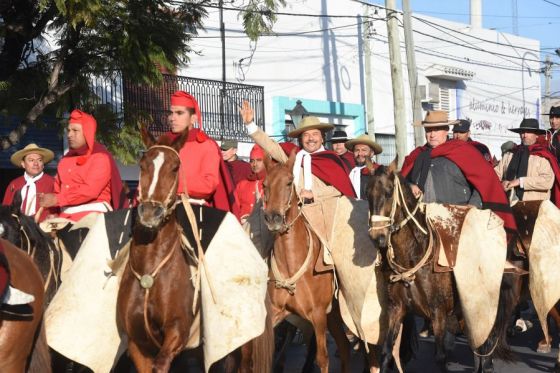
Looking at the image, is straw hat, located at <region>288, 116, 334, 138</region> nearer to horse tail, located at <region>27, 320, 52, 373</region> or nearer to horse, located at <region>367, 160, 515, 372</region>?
horse, located at <region>367, 160, 515, 372</region>

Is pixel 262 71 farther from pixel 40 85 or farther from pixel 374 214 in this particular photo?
pixel 374 214

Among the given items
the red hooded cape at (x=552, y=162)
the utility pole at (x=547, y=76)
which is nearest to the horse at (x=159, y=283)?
the red hooded cape at (x=552, y=162)

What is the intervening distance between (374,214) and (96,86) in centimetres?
976

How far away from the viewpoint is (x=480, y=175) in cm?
994

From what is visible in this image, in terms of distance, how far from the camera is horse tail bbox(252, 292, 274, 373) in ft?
26.1

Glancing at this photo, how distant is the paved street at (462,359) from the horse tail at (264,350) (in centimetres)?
299

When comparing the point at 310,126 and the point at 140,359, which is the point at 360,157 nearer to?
the point at 310,126

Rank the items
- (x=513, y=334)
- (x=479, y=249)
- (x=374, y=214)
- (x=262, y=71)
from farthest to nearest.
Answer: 1. (x=262, y=71)
2. (x=513, y=334)
3. (x=479, y=249)
4. (x=374, y=214)

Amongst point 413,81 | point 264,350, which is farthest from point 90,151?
point 413,81

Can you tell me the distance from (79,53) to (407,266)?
653 cm

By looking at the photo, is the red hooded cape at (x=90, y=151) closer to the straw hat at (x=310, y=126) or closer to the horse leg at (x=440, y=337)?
the straw hat at (x=310, y=126)

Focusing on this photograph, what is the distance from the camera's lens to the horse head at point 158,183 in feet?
21.4

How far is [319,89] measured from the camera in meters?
28.1

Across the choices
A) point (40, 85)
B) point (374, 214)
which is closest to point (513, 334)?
point (374, 214)
